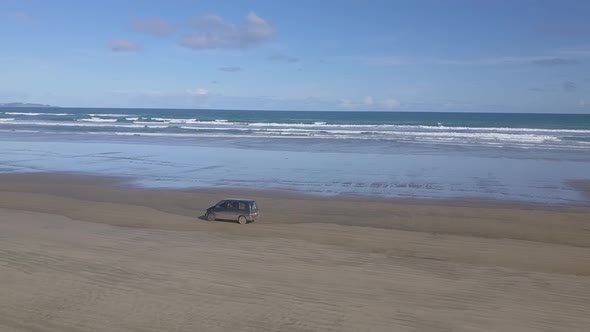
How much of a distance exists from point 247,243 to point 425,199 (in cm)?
1054

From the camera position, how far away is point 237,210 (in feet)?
64.1

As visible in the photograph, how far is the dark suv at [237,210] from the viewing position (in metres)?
19.5

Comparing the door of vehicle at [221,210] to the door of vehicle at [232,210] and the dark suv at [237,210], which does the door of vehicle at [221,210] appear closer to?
the dark suv at [237,210]

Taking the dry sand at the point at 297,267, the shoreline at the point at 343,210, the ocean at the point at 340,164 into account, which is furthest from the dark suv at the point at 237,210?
the ocean at the point at 340,164

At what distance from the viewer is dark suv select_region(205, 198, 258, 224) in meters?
19.5

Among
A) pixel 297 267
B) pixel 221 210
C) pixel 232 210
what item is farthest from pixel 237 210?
pixel 297 267

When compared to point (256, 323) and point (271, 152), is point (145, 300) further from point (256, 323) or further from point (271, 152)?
point (271, 152)

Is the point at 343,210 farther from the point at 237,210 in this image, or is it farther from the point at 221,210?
the point at 221,210

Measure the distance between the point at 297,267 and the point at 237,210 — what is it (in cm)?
598

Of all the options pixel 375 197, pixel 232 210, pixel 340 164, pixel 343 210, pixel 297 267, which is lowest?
pixel 297 267

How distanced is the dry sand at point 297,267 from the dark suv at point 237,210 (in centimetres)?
36

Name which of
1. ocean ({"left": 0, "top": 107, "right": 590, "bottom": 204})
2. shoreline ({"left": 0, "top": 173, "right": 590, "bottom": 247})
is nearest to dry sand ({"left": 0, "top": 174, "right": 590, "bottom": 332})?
shoreline ({"left": 0, "top": 173, "right": 590, "bottom": 247})

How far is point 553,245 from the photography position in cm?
1739

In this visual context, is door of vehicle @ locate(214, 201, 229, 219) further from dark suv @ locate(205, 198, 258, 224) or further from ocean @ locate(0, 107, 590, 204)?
ocean @ locate(0, 107, 590, 204)
